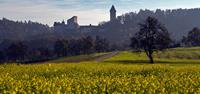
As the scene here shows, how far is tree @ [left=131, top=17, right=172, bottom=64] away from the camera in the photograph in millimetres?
98438

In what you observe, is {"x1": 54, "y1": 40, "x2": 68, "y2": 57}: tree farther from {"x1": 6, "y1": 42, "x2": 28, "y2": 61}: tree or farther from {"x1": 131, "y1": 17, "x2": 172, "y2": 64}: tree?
{"x1": 131, "y1": 17, "x2": 172, "y2": 64}: tree

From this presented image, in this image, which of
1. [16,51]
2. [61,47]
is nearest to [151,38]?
[61,47]

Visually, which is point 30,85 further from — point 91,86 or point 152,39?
point 152,39

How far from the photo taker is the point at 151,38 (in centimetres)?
9962

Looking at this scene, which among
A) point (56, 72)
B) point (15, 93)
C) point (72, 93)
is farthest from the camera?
point (56, 72)

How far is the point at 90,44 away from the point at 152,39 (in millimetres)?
76245

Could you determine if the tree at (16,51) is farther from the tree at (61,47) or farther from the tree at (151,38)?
the tree at (151,38)

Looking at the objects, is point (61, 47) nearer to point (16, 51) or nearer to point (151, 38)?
point (16, 51)

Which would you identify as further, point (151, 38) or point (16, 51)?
point (16, 51)

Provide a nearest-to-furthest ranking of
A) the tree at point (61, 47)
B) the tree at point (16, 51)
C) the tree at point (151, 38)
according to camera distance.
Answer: the tree at point (151, 38) < the tree at point (61, 47) < the tree at point (16, 51)

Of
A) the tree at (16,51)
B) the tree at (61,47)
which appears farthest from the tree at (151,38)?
the tree at (16,51)

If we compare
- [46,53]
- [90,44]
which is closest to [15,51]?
[46,53]

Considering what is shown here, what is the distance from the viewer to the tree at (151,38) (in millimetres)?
98438

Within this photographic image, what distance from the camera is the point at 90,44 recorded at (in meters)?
175
